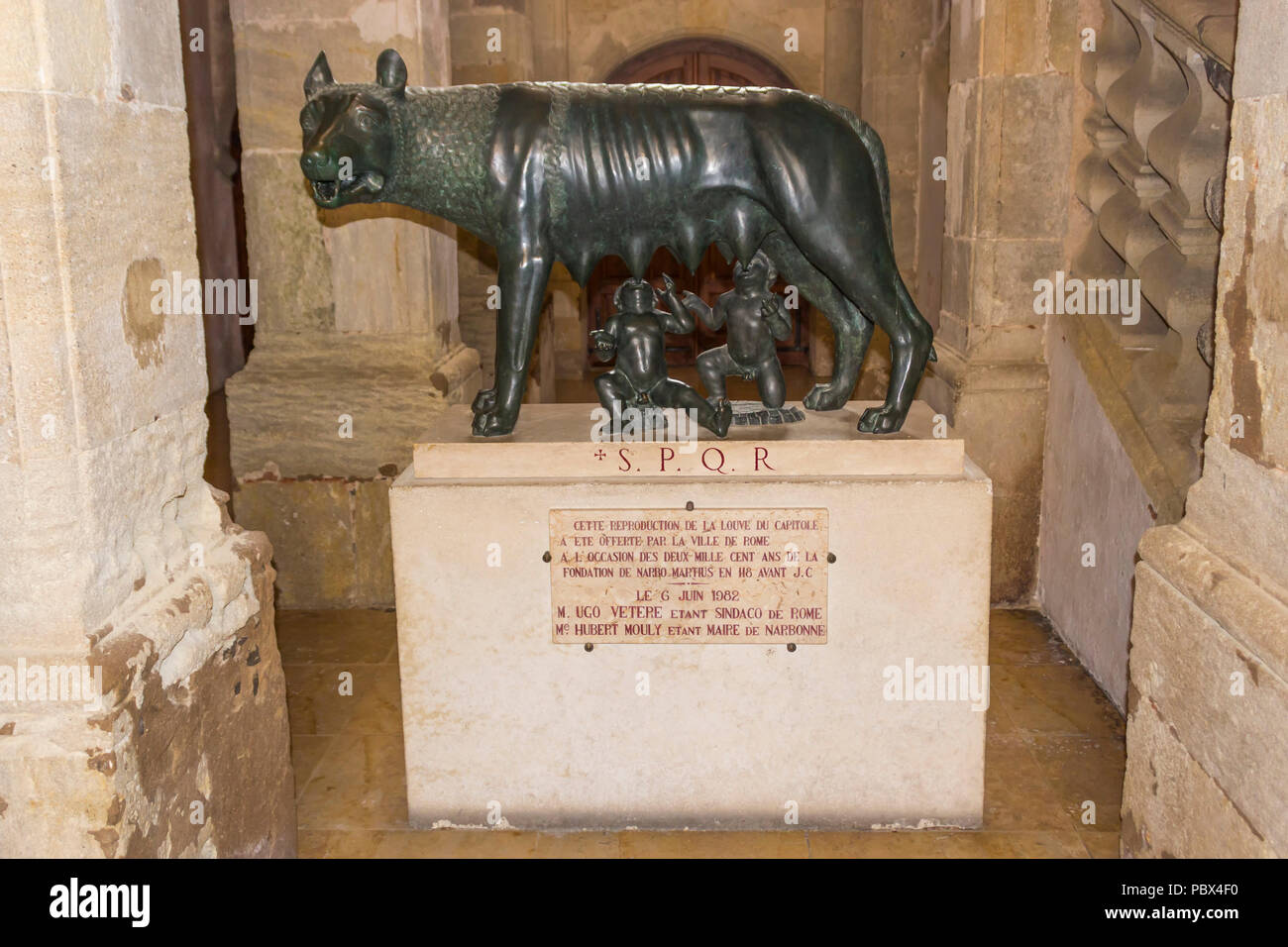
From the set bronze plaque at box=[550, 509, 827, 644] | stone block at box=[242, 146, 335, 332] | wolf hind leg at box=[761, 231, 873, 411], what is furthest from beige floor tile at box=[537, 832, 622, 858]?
stone block at box=[242, 146, 335, 332]

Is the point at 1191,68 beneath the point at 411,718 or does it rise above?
above

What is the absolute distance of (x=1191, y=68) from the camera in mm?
3875

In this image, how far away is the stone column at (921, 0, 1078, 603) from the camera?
4.73 meters

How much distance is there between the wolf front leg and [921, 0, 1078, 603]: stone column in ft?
7.40

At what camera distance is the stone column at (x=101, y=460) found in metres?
2.15

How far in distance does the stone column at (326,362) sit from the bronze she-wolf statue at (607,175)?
1733mm

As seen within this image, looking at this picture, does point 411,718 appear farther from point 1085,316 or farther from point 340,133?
point 1085,316

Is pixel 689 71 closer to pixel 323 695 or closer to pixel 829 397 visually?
pixel 829 397

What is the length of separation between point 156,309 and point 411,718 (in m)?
1.41

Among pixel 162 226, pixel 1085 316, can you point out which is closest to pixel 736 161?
pixel 162 226

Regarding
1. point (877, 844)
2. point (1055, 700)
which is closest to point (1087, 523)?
point (1055, 700)

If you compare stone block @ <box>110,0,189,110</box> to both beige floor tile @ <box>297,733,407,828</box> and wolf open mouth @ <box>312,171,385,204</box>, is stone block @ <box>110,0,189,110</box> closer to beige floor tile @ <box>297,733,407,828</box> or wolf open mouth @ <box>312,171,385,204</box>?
wolf open mouth @ <box>312,171,385,204</box>

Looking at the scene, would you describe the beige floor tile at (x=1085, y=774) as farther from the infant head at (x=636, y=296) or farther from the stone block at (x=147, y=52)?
the stone block at (x=147, y=52)

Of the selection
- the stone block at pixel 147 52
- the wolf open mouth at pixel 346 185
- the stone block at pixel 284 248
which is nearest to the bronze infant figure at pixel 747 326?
the wolf open mouth at pixel 346 185
